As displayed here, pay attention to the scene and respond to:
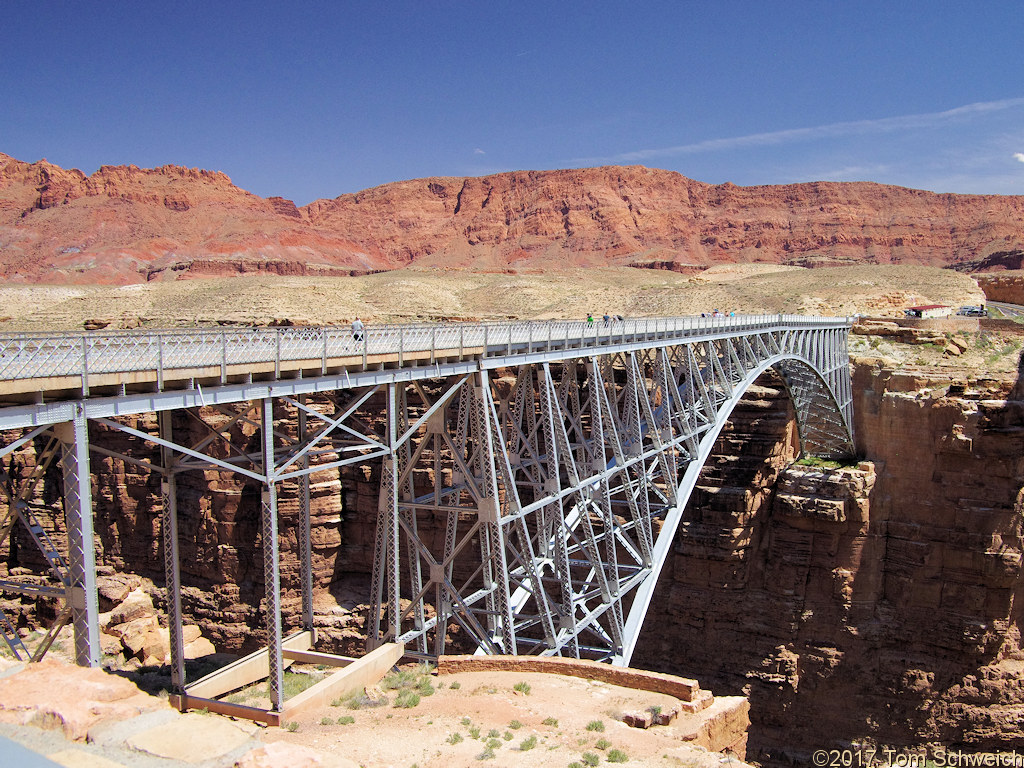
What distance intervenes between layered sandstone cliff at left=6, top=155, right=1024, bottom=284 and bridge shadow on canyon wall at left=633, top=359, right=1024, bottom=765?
244ft

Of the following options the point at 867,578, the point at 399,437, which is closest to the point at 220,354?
the point at 399,437

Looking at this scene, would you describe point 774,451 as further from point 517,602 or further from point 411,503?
point 411,503

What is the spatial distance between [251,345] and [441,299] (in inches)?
2088

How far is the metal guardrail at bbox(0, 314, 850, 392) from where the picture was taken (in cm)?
841

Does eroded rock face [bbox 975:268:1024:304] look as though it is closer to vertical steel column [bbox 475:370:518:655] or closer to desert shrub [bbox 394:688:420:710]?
vertical steel column [bbox 475:370:518:655]

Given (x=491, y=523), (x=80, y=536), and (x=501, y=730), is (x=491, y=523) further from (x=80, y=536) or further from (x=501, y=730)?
(x=80, y=536)

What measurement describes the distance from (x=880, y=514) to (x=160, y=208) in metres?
127

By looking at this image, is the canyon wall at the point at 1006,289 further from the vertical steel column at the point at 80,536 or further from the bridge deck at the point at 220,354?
the vertical steel column at the point at 80,536

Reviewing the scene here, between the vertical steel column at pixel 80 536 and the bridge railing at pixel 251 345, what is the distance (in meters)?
0.67

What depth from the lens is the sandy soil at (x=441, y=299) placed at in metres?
48.9

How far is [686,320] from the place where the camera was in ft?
77.2

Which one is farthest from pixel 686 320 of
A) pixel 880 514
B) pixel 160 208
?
pixel 160 208

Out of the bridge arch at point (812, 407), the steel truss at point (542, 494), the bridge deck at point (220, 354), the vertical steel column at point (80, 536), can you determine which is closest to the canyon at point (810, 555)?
the bridge arch at point (812, 407)

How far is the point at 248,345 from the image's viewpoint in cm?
1065
